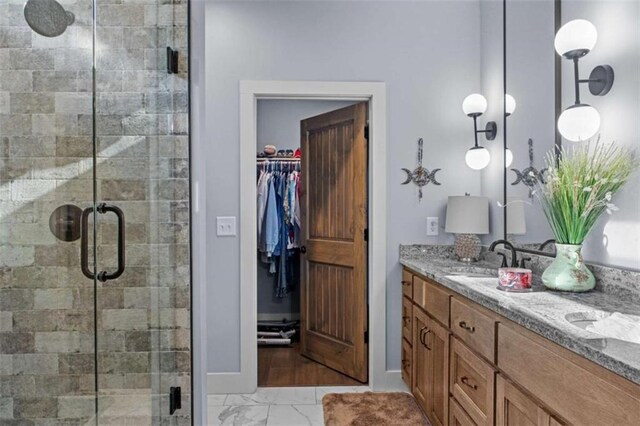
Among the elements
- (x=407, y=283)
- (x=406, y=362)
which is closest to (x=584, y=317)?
(x=407, y=283)

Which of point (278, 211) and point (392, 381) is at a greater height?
point (278, 211)

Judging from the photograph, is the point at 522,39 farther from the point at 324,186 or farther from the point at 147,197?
the point at 147,197

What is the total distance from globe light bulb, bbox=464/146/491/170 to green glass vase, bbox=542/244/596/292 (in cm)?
122

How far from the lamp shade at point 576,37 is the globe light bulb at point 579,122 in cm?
25

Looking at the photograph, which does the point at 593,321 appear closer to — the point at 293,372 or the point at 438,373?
the point at 438,373

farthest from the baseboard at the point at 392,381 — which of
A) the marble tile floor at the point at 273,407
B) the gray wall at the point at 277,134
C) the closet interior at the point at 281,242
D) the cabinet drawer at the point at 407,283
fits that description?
the gray wall at the point at 277,134

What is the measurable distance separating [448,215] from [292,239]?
182 centimetres

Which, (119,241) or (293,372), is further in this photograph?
(293,372)

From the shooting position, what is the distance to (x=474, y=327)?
1717mm

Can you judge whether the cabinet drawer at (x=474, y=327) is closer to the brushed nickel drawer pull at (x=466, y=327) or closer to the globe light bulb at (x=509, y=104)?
the brushed nickel drawer pull at (x=466, y=327)

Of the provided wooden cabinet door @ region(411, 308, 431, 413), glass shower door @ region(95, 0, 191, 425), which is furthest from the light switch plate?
wooden cabinet door @ region(411, 308, 431, 413)

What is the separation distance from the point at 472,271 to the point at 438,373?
0.56 metres

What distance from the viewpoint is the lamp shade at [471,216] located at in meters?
2.67

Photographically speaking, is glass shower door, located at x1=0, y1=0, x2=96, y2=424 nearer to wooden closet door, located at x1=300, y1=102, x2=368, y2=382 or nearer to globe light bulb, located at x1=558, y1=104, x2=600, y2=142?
wooden closet door, located at x1=300, y1=102, x2=368, y2=382
